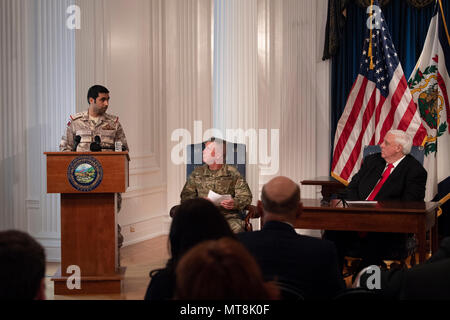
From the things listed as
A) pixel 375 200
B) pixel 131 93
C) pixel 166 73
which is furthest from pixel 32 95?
pixel 375 200

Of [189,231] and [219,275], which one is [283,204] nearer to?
[189,231]

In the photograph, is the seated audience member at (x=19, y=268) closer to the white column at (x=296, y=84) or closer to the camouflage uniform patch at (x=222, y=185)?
the camouflage uniform patch at (x=222, y=185)

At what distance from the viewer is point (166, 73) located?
690 cm

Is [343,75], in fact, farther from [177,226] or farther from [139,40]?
[177,226]

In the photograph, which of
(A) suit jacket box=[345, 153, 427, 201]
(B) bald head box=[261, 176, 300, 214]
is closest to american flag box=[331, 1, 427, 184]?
(A) suit jacket box=[345, 153, 427, 201]

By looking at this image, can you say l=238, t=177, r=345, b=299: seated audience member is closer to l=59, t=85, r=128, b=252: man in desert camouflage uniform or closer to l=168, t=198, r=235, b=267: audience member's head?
l=168, t=198, r=235, b=267: audience member's head

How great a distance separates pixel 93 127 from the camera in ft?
15.9

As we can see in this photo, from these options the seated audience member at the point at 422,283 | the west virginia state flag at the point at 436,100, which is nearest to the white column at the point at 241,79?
the west virginia state flag at the point at 436,100

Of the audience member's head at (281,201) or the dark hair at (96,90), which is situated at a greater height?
the dark hair at (96,90)

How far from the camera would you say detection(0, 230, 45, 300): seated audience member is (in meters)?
1.33

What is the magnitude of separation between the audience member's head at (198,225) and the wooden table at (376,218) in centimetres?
213

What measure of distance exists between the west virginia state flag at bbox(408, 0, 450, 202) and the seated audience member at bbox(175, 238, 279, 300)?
5263 mm

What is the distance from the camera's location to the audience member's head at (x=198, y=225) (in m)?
2.02

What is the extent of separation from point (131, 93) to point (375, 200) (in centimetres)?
312
